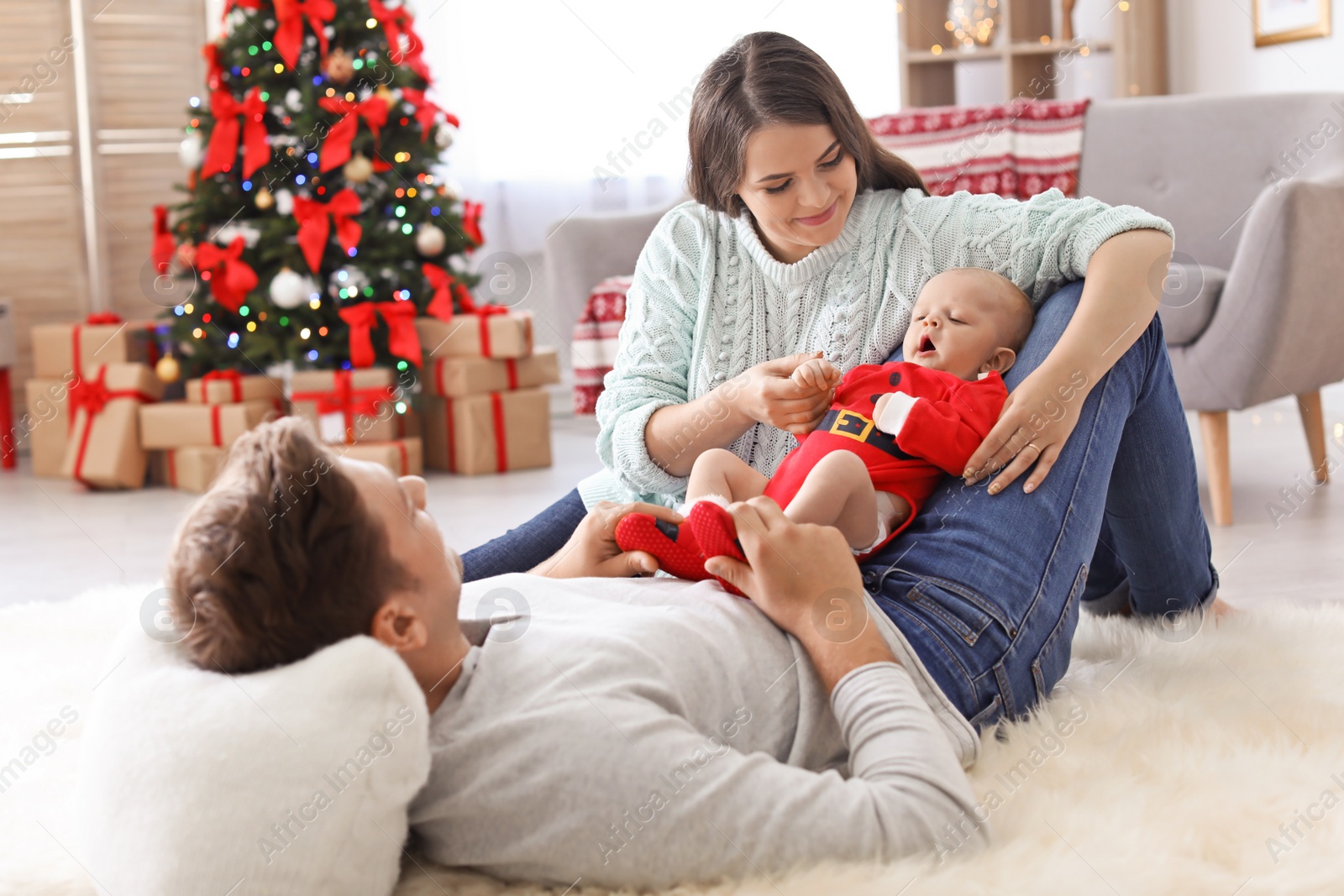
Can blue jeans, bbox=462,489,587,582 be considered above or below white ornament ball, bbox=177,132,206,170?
below

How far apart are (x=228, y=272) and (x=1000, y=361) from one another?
2595 millimetres

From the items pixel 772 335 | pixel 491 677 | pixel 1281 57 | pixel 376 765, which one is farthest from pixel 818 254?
pixel 1281 57

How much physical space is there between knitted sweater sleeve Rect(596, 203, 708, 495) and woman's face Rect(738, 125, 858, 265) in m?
0.12

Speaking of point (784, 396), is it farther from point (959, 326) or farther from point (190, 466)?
point (190, 466)

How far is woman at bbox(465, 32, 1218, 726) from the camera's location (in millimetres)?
1175

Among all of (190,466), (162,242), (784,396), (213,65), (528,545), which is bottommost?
(190,466)

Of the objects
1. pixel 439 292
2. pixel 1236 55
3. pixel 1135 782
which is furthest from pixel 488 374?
pixel 1236 55

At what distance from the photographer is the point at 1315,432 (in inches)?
112

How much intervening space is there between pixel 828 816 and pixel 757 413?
63cm

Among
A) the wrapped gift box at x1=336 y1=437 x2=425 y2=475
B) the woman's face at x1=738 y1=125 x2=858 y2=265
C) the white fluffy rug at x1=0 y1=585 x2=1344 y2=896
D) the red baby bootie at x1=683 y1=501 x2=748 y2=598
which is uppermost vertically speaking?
the woman's face at x1=738 y1=125 x2=858 y2=265

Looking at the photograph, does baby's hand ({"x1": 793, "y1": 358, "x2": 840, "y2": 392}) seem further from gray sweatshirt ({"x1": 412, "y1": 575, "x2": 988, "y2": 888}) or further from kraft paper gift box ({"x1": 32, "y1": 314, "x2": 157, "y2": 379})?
kraft paper gift box ({"x1": 32, "y1": 314, "x2": 157, "y2": 379})

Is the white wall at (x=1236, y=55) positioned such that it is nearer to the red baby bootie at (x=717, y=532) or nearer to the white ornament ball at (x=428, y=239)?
the white ornament ball at (x=428, y=239)

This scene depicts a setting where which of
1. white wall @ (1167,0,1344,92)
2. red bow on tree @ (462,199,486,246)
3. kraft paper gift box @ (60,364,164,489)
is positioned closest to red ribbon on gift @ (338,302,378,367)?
red bow on tree @ (462,199,486,246)

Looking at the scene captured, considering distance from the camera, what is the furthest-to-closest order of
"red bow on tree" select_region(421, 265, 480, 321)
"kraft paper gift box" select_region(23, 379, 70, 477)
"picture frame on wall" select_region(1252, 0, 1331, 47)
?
"picture frame on wall" select_region(1252, 0, 1331, 47) < "kraft paper gift box" select_region(23, 379, 70, 477) < "red bow on tree" select_region(421, 265, 480, 321)
